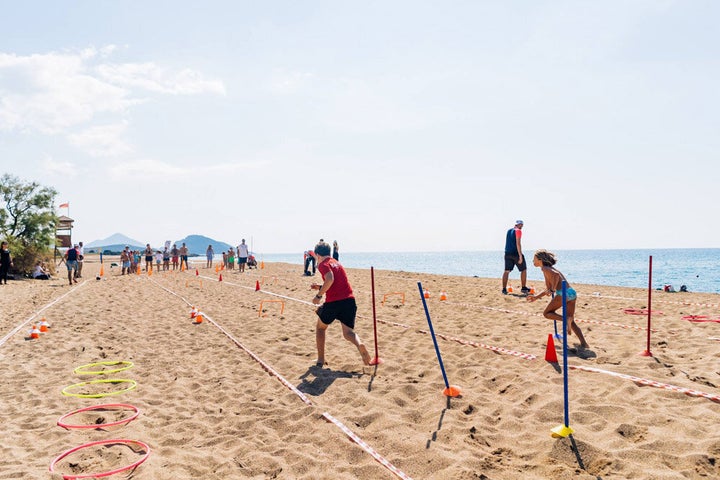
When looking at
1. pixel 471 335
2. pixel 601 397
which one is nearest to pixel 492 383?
pixel 601 397

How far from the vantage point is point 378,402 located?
5223 mm

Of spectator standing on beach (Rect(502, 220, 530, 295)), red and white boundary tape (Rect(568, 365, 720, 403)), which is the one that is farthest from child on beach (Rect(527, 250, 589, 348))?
spectator standing on beach (Rect(502, 220, 530, 295))

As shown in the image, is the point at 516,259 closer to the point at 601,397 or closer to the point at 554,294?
→ the point at 554,294

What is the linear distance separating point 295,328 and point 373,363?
344cm

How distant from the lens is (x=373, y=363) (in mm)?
6770

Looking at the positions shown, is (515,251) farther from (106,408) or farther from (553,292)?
(106,408)

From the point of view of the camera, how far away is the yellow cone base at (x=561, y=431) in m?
4.05

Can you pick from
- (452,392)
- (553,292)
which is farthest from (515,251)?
(452,392)

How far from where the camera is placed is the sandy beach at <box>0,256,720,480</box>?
150 inches

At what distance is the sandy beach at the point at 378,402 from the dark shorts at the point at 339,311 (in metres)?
0.75

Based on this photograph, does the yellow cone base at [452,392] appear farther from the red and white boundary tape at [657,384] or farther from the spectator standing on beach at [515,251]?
the spectator standing on beach at [515,251]

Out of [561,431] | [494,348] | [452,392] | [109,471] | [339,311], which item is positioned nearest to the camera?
[109,471]

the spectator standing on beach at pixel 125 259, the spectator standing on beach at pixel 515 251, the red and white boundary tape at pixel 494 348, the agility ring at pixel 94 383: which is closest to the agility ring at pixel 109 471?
the agility ring at pixel 94 383

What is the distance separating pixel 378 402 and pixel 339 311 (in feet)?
5.21
